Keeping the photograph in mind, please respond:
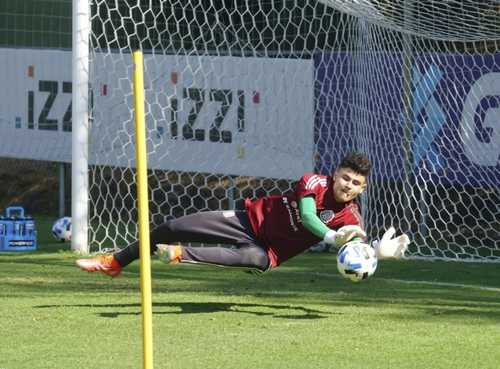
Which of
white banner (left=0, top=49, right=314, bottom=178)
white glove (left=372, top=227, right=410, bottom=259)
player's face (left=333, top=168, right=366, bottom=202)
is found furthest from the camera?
white banner (left=0, top=49, right=314, bottom=178)

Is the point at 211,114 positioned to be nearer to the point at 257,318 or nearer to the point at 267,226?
the point at 267,226

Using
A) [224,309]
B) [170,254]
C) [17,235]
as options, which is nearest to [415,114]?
[17,235]

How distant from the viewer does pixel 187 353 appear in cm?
661

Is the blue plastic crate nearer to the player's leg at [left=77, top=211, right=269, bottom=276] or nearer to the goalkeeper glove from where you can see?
the player's leg at [left=77, top=211, right=269, bottom=276]

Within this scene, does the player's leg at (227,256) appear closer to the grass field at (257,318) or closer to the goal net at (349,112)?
the grass field at (257,318)

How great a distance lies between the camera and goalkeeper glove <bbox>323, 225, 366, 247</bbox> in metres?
7.96

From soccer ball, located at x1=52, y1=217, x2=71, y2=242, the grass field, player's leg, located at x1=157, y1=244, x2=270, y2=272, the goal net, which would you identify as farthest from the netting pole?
player's leg, located at x1=157, y1=244, x2=270, y2=272

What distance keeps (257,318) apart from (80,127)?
5.12 meters

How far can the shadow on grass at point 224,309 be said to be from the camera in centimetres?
815

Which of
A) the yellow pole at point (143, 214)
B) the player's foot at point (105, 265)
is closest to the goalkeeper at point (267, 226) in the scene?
the player's foot at point (105, 265)

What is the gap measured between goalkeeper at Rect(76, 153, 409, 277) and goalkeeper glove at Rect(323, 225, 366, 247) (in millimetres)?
177

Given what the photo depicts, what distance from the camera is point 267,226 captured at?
8.55 meters

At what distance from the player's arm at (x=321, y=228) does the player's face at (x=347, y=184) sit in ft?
0.64

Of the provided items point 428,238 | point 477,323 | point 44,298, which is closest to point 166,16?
point 428,238
